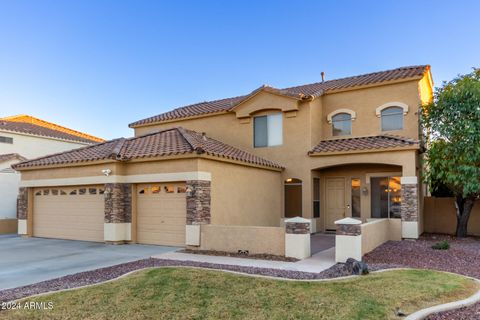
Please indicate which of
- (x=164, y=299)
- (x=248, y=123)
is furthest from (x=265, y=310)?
(x=248, y=123)

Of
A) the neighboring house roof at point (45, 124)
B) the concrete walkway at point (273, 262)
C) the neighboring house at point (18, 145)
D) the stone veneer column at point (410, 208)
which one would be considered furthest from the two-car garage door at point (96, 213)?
the neighboring house roof at point (45, 124)

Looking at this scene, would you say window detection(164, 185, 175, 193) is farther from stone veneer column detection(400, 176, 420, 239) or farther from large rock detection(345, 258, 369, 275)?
stone veneer column detection(400, 176, 420, 239)

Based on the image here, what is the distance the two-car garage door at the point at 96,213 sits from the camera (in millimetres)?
13859

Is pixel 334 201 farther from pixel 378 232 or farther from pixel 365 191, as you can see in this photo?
pixel 378 232

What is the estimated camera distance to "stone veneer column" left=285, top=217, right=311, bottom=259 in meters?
10.9

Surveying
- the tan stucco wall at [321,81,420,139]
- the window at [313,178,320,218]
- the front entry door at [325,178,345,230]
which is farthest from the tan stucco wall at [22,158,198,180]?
the tan stucco wall at [321,81,420,139]

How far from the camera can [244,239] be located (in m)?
11.9

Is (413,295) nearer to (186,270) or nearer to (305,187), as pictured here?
(186,270)

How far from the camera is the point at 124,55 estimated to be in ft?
71.0

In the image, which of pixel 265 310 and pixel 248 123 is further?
pixel 248 123

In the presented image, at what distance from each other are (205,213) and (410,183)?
27.7 ft

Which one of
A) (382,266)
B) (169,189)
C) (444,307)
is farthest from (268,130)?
(444,307)

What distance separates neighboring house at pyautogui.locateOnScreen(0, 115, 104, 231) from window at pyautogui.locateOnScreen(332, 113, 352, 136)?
1885 cm

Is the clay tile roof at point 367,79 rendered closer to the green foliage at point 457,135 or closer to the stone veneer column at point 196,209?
the green foliage at point 457,135
